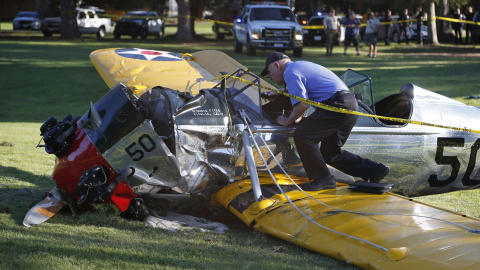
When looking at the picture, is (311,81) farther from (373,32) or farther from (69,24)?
(69,24)

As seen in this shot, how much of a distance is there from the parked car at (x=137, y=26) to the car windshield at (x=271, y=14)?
43.1ft

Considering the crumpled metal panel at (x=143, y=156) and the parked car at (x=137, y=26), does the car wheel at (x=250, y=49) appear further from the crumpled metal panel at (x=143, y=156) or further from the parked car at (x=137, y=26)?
the crumpled metal panel at (x=143, y=156)

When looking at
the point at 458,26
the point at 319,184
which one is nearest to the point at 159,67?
the point at 319,184

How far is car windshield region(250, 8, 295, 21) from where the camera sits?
27.8m

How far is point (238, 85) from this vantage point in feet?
22.5

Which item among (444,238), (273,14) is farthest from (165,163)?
(273,14)

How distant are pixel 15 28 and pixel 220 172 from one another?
45.5 meters

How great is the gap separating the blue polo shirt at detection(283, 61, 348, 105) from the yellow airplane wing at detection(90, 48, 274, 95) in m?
3.22

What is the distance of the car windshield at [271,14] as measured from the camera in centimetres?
2778

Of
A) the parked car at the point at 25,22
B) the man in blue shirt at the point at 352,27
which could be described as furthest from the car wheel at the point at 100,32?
the man in blue shirt at the point at 352,27

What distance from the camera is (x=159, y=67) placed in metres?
10.6

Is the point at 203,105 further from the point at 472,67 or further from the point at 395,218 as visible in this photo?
the point at 472,67

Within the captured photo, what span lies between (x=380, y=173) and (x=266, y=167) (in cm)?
126

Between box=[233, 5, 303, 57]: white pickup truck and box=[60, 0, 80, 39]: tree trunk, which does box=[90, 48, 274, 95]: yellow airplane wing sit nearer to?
box=[233, 5, 303, 57]: white pickup truck
